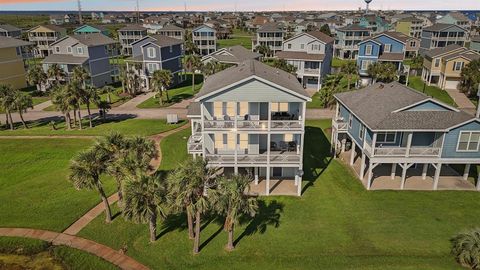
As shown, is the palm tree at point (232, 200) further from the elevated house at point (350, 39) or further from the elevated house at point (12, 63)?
the elevated house at point (350, 39)

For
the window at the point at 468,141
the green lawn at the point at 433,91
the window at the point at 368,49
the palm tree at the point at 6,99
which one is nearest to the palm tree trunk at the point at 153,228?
the window at the point at 468,141

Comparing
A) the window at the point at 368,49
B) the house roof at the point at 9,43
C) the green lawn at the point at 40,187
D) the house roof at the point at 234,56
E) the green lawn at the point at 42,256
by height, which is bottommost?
the green lawn at the point at 42,256

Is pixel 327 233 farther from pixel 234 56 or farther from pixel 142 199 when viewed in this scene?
pixel 234 56

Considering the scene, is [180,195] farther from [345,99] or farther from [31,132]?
[31,132]

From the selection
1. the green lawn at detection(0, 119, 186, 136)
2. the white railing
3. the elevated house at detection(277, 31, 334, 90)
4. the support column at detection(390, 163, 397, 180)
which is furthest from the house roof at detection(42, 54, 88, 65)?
the support column at detection(390, 163, 397, 180)

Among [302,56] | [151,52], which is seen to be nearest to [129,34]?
[151,52]
